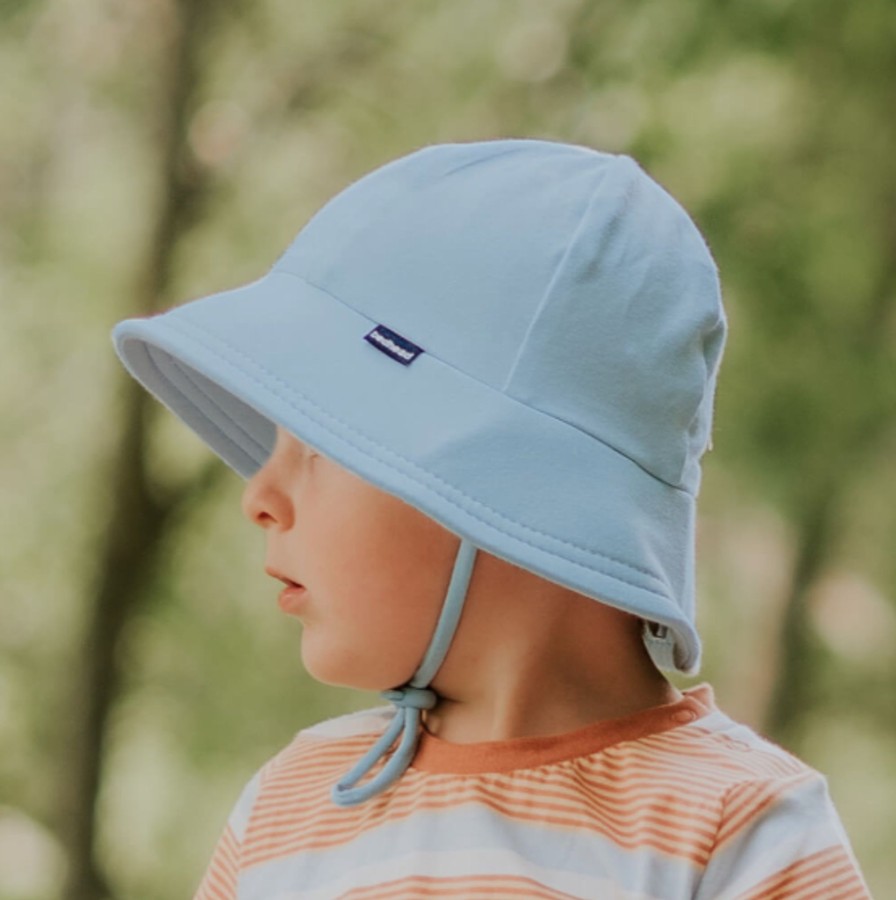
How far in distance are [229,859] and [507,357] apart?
1.51ft

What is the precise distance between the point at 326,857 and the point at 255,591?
2.97m

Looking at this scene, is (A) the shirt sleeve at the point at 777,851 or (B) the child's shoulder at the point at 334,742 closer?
(A) the shirt sleeve at the point at 777,851

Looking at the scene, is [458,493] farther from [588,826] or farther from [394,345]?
[588,826]

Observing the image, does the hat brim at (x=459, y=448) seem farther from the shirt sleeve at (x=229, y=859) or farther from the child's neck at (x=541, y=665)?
the shirt sleeve at (x=229, y=859)

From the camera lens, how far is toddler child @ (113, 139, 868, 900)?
1.00 m

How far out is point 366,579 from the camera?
108 centimetres

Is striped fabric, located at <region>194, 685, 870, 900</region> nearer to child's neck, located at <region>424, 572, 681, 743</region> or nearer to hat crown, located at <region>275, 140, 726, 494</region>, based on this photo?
child's neck, located at <region>424, 572, 681, 743</region>

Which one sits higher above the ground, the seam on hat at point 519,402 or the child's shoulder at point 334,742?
the seam on hat at point 519,402

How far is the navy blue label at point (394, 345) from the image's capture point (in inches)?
41.3

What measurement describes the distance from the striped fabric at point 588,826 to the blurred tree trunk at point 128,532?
269cm

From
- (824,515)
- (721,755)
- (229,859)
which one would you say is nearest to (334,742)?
→ (229,859)

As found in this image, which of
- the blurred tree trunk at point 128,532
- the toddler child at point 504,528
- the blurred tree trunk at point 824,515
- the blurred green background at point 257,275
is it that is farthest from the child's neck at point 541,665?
the blurred tree trunk at point 128,532

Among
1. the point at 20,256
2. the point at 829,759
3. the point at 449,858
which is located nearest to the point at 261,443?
the point at 449,858

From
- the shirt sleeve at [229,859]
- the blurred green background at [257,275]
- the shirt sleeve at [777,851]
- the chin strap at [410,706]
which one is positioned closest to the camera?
the shirt sleeve at [777,851]
